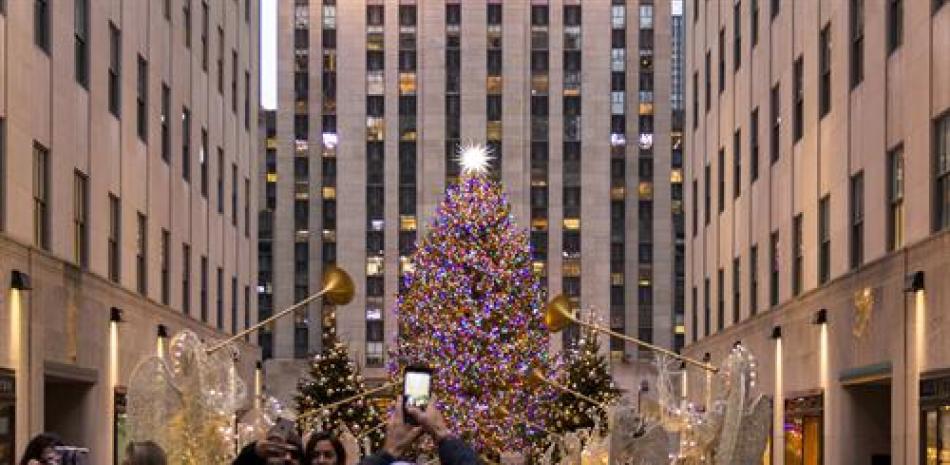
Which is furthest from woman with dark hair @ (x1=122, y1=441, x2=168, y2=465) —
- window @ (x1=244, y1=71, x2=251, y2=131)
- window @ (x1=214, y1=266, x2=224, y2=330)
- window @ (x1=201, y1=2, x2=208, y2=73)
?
window @ (x1=244, y1=71, x2=251, y2=131)

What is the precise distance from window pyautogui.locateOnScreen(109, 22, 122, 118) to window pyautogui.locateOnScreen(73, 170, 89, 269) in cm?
287

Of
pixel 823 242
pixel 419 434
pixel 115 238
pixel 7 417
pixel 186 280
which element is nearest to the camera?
pixel 419 434

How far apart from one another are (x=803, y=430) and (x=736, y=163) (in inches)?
395

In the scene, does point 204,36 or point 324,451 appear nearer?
A: point 324,451

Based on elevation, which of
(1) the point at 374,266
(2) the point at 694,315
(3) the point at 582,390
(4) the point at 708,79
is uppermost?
(4) the point at 708,79

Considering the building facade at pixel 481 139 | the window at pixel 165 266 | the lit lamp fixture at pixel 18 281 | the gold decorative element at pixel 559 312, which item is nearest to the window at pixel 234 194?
the window at pixel 165 266

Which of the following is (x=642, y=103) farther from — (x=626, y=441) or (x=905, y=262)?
(x=626, y=441)

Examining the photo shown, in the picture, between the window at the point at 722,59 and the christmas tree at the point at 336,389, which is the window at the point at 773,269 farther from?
the christmas tree at the point at 336,389

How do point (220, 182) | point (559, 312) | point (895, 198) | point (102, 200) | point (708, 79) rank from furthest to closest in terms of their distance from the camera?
point (708, 79) < point (220, 182) < point (559, 312) < point (102, 200) < point (895, 198)

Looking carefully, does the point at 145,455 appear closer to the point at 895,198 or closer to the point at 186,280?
the point at 895,198

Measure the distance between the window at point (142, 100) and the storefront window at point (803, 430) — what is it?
579 inches

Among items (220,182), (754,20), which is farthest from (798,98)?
(220,182)

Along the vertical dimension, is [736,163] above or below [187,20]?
below

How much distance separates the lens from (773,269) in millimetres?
33375
